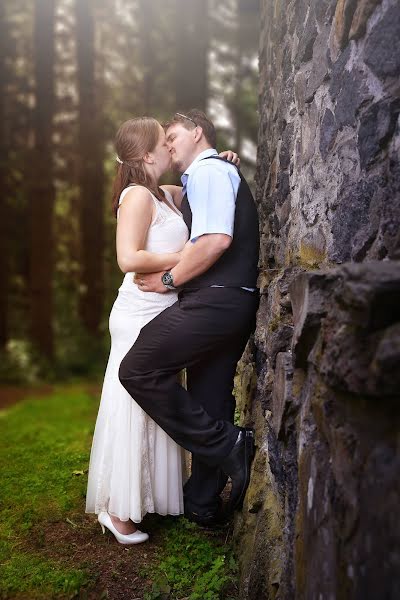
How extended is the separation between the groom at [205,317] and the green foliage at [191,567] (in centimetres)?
28

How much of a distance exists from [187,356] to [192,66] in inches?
284

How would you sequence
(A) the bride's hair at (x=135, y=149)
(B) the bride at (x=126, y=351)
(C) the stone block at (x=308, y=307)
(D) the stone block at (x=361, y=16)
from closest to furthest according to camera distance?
(C) the stone block at (x=308, y=307) → (D) the stone block at (x=361, y=16) → (B) the bride at (x=126, y=351) → (A) the bride's hair at (x=135, y=149)

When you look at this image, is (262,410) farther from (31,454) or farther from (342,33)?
(31,454)

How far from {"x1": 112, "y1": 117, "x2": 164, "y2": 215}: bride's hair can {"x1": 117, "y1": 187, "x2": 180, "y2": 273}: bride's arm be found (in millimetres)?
147

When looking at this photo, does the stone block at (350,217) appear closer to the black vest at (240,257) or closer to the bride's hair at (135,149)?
the black vest at (240,257)

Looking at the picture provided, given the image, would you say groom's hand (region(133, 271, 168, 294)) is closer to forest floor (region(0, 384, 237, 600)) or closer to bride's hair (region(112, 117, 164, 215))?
bride's hair (region(112, 117, 164, 215))

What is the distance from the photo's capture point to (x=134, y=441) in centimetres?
397

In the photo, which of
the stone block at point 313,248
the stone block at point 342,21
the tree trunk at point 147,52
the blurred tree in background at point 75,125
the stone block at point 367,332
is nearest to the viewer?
the stone block at point 367,332

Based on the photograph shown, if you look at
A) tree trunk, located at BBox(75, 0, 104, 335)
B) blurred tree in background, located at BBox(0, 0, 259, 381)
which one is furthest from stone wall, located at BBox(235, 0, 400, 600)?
tree trunk, located at BBox(75, 0, 104, 335)

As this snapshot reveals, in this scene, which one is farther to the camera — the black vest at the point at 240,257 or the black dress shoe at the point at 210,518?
the black dress shoe at the point at 210,518

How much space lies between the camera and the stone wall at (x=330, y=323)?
6.11 ft

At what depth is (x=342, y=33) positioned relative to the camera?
2.64 meters

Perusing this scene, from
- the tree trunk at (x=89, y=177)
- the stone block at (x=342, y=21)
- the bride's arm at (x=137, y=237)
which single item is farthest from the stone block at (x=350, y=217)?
the tree trunk at (x=89, y=177)

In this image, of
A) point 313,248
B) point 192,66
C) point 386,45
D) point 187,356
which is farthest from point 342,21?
point 192,66
